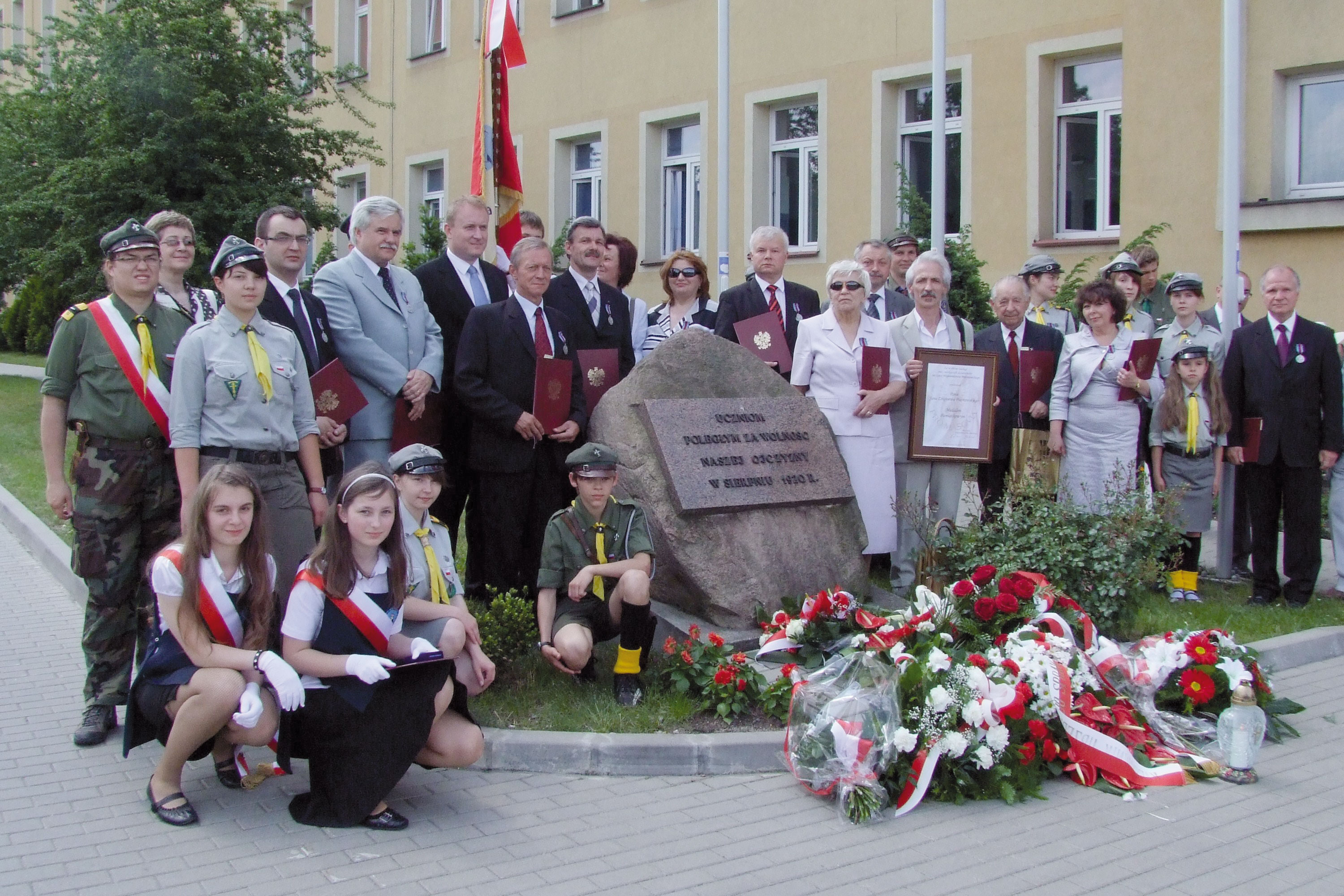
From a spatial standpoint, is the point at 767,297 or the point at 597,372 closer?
the point at 597,372

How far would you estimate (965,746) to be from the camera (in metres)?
4.64

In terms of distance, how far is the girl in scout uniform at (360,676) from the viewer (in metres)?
4.33

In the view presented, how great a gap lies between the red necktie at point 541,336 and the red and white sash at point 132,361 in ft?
6.44

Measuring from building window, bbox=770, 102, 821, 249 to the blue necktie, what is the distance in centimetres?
904

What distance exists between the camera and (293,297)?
6.17 m

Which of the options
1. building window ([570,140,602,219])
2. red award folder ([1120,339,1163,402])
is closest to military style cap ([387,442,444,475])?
red award folder ([1120,339,1163,402])

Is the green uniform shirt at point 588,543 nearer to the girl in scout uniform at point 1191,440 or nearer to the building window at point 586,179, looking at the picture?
the girl in scout uniform at point 1191,440

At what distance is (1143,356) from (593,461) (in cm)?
367

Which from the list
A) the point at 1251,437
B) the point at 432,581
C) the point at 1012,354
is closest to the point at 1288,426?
the point at 1251,437

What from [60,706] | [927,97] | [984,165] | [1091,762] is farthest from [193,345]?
[927,97]

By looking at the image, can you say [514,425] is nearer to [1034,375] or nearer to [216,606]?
[216,606]

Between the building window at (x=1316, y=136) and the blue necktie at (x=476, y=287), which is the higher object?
the building window at (x=1316, y=136)

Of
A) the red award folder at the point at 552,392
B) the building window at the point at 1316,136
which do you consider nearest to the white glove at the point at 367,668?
the red award folder at the point at 552,392

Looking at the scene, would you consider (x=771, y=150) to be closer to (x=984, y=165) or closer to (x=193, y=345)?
(x=984, y=165)
